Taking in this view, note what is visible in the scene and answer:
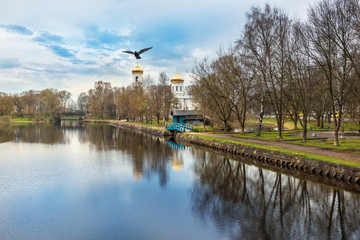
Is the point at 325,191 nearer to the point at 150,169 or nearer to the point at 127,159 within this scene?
the point at 150,169

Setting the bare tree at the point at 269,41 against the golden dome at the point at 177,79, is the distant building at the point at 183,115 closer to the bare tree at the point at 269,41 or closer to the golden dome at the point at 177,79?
the bare tree at the point at 269,41

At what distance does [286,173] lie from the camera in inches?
664

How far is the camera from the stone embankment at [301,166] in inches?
539

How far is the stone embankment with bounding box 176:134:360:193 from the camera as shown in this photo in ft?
45.0

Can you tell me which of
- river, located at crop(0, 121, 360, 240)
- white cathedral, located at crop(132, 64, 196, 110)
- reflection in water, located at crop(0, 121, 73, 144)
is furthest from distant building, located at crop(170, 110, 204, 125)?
white cathedral, located at crop(132, 64, 196, 110)

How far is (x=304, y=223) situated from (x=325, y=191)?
170 inches

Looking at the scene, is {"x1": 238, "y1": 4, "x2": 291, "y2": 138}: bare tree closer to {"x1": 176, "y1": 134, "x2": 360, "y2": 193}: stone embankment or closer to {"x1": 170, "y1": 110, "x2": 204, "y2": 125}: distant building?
{"x1": 176, "y1": 134, "x2": 360, "y2": 193}: stone embankment

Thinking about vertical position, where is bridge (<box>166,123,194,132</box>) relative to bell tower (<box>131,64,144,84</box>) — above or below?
below

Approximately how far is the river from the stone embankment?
1.03 meters

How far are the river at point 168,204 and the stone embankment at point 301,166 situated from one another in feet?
3.36

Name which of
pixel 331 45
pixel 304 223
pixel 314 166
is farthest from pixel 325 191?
pixel 331 45

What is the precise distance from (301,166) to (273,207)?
21.9ft

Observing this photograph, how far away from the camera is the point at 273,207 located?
1137cm

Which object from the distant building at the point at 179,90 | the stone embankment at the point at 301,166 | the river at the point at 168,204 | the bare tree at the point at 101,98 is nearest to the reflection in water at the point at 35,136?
the river at the point at 168,204
